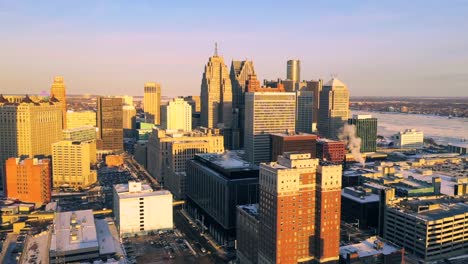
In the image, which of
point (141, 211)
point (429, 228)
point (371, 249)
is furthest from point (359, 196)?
point (141, 211)

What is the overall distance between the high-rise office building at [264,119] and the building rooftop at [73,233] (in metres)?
59.7

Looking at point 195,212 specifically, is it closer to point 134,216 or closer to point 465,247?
point 134,216

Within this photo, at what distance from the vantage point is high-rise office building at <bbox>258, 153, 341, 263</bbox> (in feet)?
209

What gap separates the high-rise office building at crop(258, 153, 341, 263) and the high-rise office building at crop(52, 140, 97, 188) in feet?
293

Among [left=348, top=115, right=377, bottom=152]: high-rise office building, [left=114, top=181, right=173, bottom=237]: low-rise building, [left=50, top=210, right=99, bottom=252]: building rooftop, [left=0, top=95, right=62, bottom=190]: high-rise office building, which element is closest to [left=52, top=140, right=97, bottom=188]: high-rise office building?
[left=0, top=95, right=62, bottom=190]: high-rise office building

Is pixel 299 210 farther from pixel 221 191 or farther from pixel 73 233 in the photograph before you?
pixel 73 233

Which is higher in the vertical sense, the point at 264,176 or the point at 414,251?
the point at 264,176

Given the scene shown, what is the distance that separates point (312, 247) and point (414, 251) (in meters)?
28.7

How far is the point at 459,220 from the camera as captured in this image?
279 feet

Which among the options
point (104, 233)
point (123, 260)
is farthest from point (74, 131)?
point (123, 260)

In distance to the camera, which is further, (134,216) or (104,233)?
(134,216)

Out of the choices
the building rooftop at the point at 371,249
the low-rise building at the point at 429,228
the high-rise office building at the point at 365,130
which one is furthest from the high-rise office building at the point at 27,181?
the high-rise office building at the point at 365,130

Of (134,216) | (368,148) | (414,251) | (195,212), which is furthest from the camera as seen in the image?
(368,148)

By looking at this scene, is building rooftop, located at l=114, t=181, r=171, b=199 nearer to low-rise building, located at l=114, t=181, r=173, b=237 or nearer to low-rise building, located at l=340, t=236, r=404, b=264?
low-rise building, located at l=114, t=181, r=173, b=237
